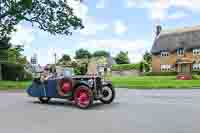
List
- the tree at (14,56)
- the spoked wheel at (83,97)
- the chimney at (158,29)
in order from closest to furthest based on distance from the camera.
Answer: the spoked wheel at (83,97) → the tree at (14,56) → the chimney at (158,29)

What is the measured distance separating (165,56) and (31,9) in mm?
34146

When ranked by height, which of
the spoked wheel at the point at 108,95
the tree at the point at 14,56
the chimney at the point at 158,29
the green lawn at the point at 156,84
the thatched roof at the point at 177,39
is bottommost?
the green lawn at the point at 156,84

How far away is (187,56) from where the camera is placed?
161 feet

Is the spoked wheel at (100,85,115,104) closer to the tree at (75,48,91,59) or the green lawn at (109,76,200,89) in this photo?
the green lawn at (109,76,200,89)

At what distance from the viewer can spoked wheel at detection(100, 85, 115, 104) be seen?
10.5m

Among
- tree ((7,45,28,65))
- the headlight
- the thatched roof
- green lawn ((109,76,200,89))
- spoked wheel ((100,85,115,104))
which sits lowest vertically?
green lawn ((109,76,200,89))

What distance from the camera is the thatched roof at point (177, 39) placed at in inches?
1922

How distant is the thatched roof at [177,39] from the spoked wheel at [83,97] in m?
41.6

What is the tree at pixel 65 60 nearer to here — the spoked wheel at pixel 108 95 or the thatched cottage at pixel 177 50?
the thatched cottage at pixel 177 50

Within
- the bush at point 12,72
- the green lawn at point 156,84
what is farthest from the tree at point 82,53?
the green lawn at point 156,84

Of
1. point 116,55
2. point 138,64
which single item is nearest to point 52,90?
point 138,64

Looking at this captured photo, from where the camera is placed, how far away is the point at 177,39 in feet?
166

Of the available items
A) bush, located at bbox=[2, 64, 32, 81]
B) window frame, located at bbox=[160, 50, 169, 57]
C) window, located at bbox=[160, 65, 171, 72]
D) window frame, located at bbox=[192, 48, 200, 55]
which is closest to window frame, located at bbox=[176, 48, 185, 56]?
window frame, located at bbox=[192, 48, 200, 55]

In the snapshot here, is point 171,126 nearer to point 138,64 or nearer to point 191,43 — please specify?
point 191,43
